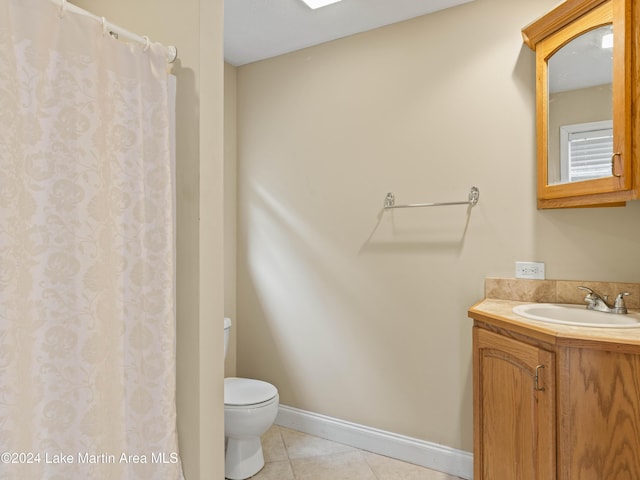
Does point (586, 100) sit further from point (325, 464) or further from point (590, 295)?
point (325, 464)

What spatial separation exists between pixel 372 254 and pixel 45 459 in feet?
5.79

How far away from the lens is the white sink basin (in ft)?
5.22

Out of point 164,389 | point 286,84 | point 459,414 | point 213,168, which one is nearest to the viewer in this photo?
point 164,389

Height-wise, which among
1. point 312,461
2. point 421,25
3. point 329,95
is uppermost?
point 421,25

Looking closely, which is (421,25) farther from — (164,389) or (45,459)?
(45,459)

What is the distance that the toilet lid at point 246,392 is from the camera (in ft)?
6.72

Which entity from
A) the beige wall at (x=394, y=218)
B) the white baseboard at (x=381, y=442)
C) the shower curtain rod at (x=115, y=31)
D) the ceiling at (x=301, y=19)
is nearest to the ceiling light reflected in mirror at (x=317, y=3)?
the ceiling at (x=301, y=19)

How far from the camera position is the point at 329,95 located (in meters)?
2.51

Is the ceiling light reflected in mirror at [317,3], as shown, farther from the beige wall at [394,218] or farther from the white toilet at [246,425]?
the white toilet at [246,425]

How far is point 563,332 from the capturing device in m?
1.33

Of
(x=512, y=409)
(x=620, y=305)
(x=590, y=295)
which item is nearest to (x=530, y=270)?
(x=590, y=295)

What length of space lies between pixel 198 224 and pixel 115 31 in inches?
22.8

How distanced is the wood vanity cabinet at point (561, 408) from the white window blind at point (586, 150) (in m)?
0.74

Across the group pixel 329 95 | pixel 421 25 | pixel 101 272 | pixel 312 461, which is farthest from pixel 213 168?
pixel 312 461
